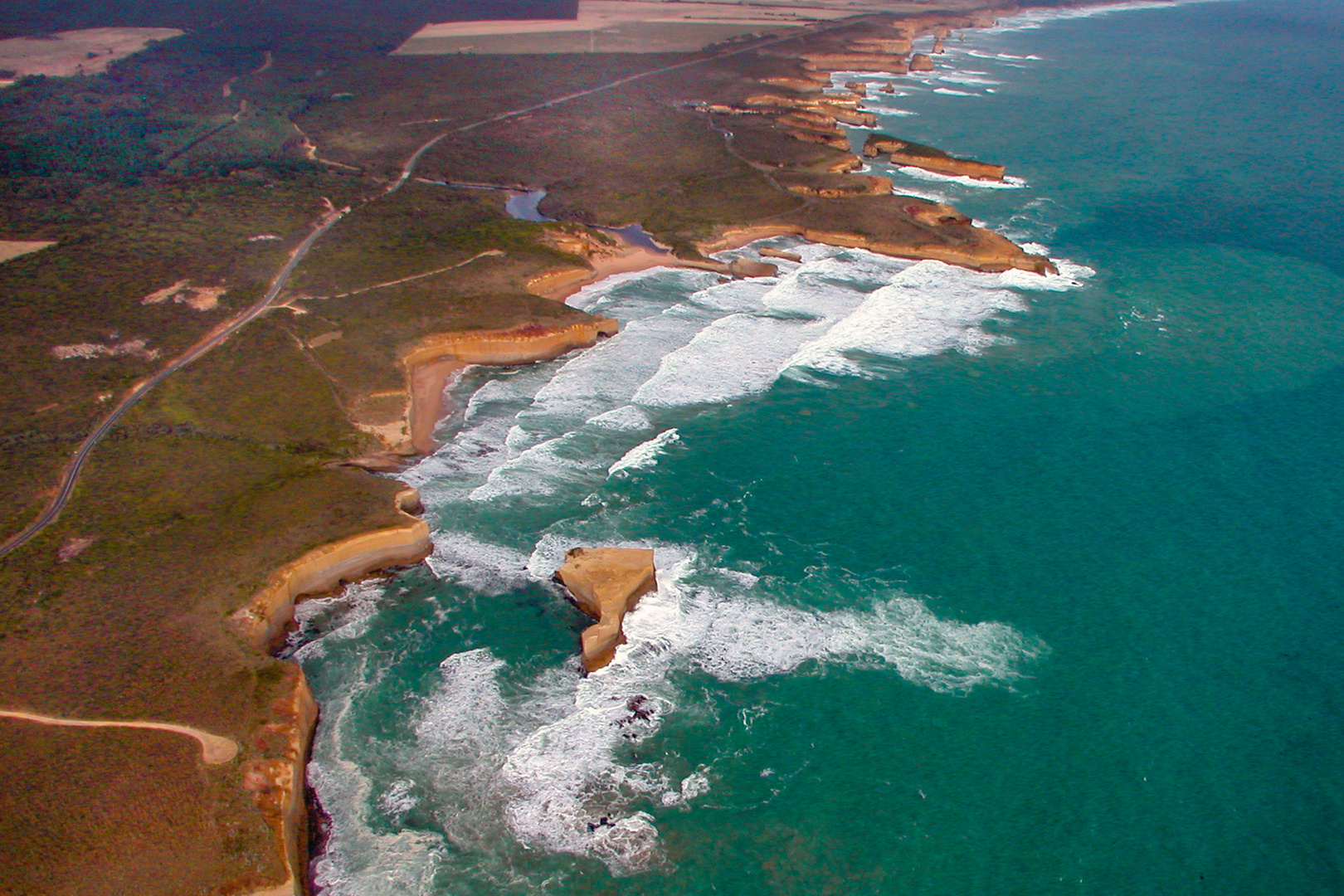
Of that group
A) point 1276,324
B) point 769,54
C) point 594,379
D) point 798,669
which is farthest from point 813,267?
point 769,54

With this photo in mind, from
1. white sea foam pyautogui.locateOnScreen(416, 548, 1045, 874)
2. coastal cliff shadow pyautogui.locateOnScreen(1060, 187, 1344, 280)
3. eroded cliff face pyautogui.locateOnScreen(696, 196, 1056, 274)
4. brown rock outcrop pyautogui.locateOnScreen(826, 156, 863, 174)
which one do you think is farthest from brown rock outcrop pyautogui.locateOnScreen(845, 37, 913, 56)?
white sea foam pyautogui.locateOnScreen(416, 548, 1045, 874)

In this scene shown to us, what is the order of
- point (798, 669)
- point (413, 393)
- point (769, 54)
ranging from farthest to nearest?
point (769, 54)
point (413, 393)
point (798, 669)

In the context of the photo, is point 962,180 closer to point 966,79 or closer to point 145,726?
point 966,79

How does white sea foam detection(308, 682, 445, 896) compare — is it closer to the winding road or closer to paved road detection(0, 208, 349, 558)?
the winding road

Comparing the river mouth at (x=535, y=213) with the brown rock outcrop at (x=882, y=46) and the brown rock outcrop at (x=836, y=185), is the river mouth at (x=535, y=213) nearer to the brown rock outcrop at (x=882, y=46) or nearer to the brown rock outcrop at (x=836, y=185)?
the brown rock outcrop at (x=836, y=185)

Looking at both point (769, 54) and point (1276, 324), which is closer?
point (1276, 324)

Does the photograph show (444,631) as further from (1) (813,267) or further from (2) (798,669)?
(1) (813,267)
